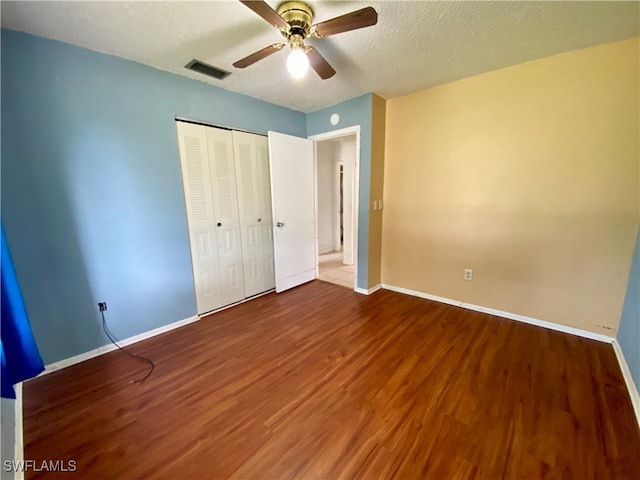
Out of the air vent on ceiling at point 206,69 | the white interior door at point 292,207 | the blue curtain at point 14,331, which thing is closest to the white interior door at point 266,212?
the white interior door at point 292,207

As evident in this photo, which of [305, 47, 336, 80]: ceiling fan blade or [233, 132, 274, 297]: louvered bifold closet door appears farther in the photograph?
[233, 132, 274, 297]: louvered bifold closet door

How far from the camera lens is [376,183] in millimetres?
3166

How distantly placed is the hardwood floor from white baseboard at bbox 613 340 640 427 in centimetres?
4

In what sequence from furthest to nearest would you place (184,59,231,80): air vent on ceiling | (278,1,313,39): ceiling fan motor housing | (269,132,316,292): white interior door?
(269,132,316,292): white interior door
(184,59,231,80): air vent on ceiling
(278,1,313,39): ceiling fan motor housing

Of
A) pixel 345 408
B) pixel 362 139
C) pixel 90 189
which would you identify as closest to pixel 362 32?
pixel 362 139

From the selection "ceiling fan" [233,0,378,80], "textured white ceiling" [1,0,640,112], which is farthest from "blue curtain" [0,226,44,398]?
"ceiling fan" [233,0,378,80]

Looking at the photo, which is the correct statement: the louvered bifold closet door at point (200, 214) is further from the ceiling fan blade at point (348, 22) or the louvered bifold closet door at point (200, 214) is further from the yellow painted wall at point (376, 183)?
the yellow painted wall at point (376, 183)

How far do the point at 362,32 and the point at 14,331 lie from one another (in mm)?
2637

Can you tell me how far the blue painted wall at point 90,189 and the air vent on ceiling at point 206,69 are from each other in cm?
21

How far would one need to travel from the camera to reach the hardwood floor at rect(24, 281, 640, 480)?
1.25m

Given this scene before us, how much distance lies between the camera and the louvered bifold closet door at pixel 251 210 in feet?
9.53

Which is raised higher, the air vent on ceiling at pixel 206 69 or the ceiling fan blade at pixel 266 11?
the air vent on ceiling at pixel 206 69

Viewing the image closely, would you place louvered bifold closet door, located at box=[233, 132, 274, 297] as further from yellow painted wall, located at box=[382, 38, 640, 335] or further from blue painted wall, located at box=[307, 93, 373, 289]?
yellow painted wall, located at box=[382, 38, 640, 335]

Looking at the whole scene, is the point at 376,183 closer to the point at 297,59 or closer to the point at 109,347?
the point at 297,59
